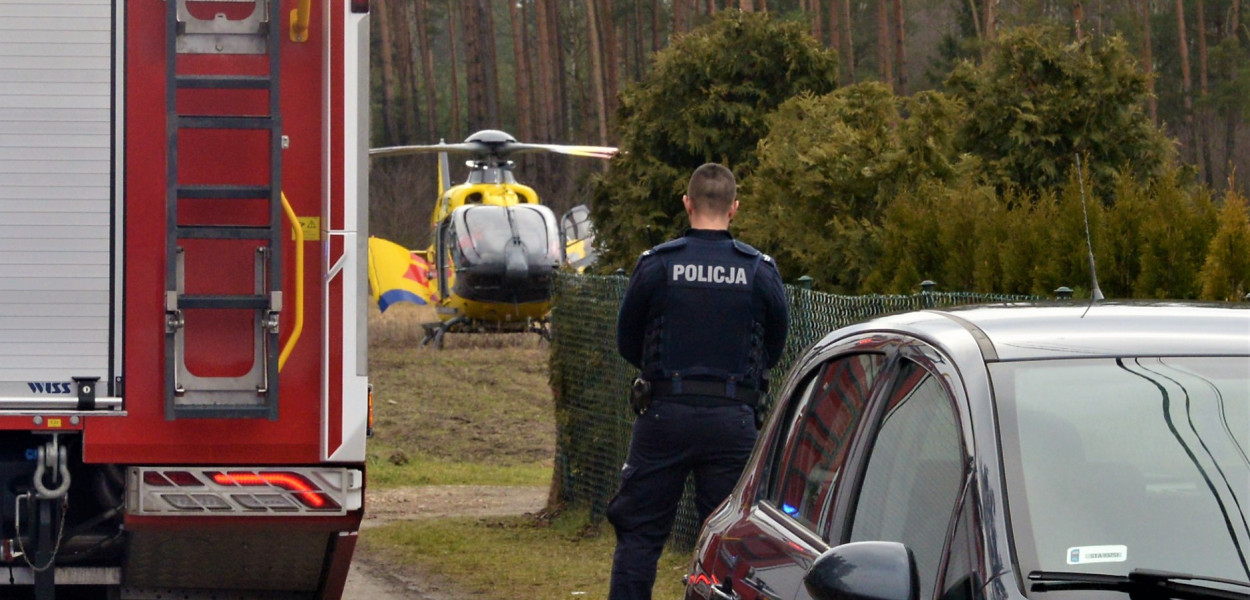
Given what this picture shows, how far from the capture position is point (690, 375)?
264 inches

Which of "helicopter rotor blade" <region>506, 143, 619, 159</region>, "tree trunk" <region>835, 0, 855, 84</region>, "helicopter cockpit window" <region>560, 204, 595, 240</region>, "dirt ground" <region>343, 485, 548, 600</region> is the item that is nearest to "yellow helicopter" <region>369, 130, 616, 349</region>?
"helicopter cockpit window" <region>560, 204, 595, 240</region>

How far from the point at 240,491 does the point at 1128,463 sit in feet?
12.4

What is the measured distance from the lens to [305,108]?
20.5 ft

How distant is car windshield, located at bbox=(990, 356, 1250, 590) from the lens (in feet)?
10.2

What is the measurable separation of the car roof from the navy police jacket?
2.69 metres

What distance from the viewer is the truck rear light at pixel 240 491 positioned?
20.3ft

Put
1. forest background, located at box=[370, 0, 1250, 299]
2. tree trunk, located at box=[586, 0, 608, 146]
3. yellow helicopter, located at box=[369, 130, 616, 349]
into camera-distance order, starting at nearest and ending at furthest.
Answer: forest background, located at box=[370, 0, 1250, 299] < yellow helicopter, located at box=[369, 130, 616, 349] < tree trunk, located at box=[586, 0, 608, 146]

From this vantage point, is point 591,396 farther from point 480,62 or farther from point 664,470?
point 480,62

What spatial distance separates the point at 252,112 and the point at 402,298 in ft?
97.3

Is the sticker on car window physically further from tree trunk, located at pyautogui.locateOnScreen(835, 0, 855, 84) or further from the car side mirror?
tree trunk, located at pyautogui.locateOnScreen(835, 0, 855, 84)

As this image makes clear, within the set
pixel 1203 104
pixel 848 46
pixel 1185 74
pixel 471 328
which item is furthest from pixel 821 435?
pixel 1203 104

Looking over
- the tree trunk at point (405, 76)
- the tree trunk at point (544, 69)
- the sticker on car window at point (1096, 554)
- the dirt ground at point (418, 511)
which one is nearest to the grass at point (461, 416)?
the dirt ground at point (418, 511)

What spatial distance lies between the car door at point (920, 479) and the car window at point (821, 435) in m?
0.11

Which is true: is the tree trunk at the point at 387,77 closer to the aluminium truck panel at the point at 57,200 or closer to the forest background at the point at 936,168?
the forest background at the point at 936,168
